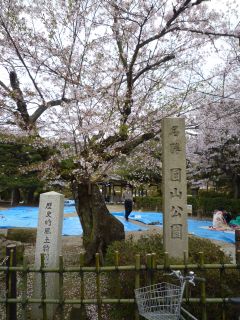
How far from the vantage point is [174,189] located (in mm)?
5262

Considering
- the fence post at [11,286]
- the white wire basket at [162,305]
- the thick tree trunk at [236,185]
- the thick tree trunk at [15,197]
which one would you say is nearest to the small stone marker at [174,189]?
the white wire basket at [162,305]

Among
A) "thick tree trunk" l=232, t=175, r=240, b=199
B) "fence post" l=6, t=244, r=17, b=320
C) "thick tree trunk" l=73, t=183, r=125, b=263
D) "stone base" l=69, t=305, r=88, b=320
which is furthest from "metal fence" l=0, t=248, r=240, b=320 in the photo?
"thick tree trunk" l=232, t=175, r=240, b=199

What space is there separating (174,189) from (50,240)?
6.57 feet

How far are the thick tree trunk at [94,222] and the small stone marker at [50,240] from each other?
8.07ft

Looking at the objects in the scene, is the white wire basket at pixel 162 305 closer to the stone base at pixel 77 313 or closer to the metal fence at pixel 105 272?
the metal fence at pixel 105 272

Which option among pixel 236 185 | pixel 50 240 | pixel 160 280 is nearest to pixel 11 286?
pixel 50 240

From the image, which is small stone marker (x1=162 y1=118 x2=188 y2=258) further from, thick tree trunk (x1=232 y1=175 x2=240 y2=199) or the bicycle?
thick tree trunk (x1=232 y1=175 x2=240 y2=199)

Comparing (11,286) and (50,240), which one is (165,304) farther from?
(50,240)

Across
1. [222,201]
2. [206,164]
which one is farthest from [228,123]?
[222,201]

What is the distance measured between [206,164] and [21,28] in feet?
48.8

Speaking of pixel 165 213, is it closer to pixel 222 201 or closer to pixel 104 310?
pixel 104 310

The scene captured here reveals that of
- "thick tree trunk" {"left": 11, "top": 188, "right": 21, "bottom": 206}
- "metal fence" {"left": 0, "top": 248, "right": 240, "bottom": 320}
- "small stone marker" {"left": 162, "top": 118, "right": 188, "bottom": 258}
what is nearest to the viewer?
"metal fence" {"left": 0, "top": 248, "right": 240, "bottom": 320}

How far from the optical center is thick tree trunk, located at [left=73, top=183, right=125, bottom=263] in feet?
25.7

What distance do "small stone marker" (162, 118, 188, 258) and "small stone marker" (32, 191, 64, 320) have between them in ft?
5.26
